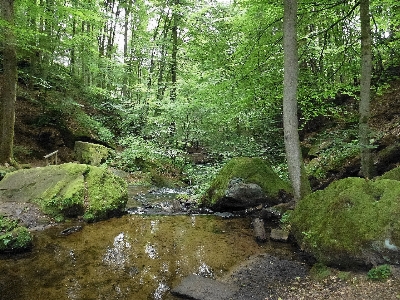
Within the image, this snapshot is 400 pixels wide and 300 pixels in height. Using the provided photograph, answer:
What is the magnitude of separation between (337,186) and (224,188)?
4.54 metres

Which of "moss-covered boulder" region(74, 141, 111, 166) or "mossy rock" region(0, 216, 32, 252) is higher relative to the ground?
"moss-covered boulder" region(74, 141, 111, 166)

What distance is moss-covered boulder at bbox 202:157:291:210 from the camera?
10.2 metres

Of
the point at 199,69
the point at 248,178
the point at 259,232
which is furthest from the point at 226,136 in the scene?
the point at 259,232

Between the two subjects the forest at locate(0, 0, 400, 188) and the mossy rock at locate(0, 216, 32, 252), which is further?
the forest at locate(0, 0, 400, 188)

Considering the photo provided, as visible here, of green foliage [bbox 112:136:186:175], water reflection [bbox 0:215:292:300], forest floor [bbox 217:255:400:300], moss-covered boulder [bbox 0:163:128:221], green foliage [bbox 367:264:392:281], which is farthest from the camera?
green foliage [bbox 112:136:186:175]

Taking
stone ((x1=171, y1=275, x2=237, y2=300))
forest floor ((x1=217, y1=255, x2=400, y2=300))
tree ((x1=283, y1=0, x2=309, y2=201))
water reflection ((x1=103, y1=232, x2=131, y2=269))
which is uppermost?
tree ((x1=283, y1=0, x2=309, y2=201))

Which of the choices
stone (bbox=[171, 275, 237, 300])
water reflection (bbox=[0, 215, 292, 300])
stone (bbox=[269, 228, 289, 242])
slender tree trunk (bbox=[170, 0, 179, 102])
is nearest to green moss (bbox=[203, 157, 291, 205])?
water reflection (bbox=[0, 215, 292, 300])

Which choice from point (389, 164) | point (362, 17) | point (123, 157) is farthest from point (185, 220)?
point (123, 157)

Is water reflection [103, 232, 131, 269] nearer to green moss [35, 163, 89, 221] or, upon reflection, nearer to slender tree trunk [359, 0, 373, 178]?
green moss [35, 163, 89, 221]

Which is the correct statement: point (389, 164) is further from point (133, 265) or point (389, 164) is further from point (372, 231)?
point (133, 265)

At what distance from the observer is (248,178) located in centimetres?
1047

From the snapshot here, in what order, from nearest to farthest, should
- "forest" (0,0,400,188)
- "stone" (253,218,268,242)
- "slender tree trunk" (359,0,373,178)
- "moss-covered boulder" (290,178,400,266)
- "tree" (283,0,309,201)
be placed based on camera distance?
1. "moss-covered boulder" (290,178,400,266)
2. "stone" (253,218,268,242)
3. "tree" (283,0,309,201)
4. "slender tree trunk" (359,0,373,178)
5. "forest" (0,0,400,188)

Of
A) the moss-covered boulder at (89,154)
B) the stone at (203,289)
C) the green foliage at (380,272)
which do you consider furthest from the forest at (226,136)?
the moss-covered boulder at (89,154)

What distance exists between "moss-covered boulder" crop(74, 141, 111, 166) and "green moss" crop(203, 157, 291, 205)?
7.92 meters
